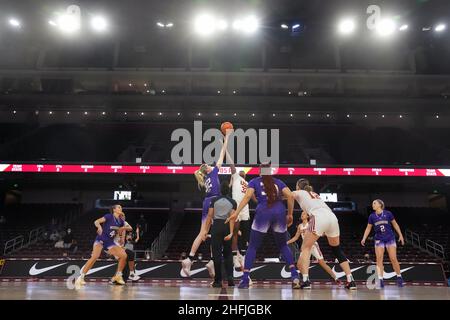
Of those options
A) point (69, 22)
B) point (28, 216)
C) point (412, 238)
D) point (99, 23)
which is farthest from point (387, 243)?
point (28, 216)

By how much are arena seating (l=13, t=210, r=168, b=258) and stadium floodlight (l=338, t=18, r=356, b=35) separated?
15.4m

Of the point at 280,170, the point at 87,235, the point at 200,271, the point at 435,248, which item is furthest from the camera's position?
the point at 87,235

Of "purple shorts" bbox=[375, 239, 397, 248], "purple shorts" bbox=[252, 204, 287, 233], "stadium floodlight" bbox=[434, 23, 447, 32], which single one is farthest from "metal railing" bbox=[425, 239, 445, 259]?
"purple shorts" bbox=[252, 204, 287, 233]

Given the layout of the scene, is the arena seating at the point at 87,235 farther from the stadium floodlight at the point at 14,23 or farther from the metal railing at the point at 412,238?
the metal railing at the point at 412,238

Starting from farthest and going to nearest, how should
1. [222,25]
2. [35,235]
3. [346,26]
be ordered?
1. [35,235]
2. [222,25]
3. [346,26]

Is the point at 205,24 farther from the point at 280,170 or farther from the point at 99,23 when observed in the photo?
the point at 280,170

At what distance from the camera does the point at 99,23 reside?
18.0 meters

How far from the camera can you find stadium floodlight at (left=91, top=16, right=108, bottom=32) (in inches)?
704

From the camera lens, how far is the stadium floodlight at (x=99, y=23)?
17.9m

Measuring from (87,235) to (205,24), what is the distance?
13.8 meters

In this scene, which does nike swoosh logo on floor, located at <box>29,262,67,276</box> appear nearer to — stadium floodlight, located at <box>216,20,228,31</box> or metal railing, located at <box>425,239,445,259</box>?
stadium floodlight, located at <box>216,20,228,31</box>

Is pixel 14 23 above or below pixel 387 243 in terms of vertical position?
above

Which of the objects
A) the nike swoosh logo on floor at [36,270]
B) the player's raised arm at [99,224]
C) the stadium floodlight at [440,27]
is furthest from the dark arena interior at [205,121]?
the player's raised arm at [99,224]
